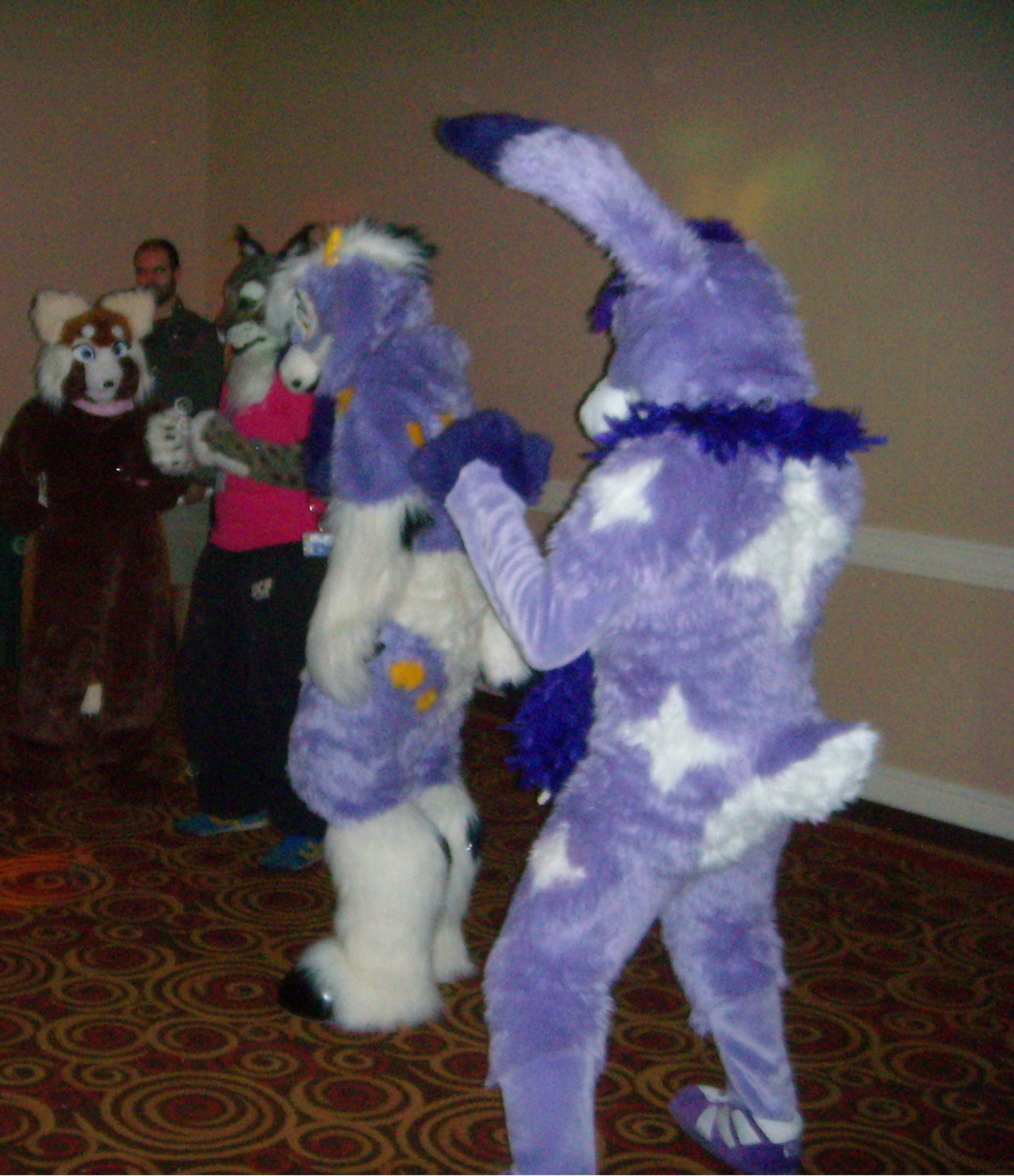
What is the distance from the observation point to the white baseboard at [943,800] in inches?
151

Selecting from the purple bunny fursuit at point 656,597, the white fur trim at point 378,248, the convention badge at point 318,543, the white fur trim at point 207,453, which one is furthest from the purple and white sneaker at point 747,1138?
the white fur trim at point 207,453

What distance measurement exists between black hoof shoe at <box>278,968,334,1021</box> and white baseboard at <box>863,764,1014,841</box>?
6.54 feet

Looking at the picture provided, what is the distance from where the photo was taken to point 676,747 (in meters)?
1.71

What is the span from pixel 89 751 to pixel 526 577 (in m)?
2.59

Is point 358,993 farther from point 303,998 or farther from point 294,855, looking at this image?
point 294,855

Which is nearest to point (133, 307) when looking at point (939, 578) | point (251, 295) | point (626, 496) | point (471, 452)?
point (251, 295)

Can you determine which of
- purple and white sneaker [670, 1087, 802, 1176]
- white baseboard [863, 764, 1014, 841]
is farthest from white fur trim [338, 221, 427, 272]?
white baseboard [863, 764, 1014, 841]

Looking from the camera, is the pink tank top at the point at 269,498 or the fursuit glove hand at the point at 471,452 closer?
the fursuit glove hand at the point at 471,452

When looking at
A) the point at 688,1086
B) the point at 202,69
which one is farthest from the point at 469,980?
the point at 202,69

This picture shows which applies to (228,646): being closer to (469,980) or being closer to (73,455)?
(73,455)

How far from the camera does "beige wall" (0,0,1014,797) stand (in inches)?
149

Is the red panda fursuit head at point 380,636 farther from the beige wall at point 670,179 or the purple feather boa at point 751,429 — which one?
the beige wall at point 670,179

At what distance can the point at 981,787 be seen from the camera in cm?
387

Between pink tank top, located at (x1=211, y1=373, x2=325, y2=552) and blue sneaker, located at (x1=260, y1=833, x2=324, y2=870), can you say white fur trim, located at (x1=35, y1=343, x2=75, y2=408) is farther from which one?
blue sneaker, located at (x1=260, y1=833, x2=324, y2=870)
